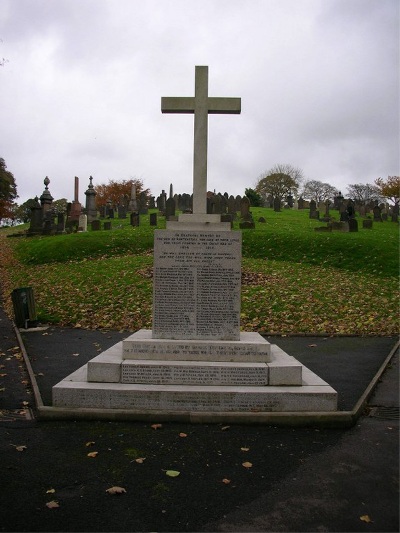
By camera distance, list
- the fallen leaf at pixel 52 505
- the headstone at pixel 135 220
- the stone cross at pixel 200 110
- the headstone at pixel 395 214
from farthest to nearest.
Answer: the headstone at pixel 395 214 < the headstone at pixel 135 220 < the stone cross at pixel 200 110 < the fallen leaf at pixel 52 505

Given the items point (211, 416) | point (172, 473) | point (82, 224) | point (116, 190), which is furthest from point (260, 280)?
point (116, 190)

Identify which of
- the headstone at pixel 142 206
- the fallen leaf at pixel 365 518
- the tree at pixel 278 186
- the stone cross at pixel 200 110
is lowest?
the fallen leaf at pixel 365 518

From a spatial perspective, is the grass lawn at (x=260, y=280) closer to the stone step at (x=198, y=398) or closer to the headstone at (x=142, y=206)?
the stone step at (x=198, y=398)

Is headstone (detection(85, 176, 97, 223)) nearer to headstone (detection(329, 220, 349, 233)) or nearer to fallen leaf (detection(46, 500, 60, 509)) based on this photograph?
headstone (detection(329, 220, 349, 233))

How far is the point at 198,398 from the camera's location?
5668mm

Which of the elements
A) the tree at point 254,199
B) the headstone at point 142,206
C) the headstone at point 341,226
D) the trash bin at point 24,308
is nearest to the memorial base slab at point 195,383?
the trash bin at point 24,308

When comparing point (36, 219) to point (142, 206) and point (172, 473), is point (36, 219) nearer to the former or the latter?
point (142, 206)

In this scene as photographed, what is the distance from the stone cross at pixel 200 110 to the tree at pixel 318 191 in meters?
72.8

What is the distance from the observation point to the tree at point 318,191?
77625 mm

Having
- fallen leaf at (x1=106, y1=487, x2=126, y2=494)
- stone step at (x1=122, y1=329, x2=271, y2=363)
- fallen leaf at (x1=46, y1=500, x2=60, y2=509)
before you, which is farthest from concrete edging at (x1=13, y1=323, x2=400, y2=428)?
fallen leaf at (x1=46, y1=500, x2=60, y2=509)

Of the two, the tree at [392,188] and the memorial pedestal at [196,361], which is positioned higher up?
the tree at [392,188]

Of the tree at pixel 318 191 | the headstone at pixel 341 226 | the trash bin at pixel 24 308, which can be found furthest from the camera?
the tree at pixel 318 191

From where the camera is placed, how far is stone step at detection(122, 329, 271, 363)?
6.16m

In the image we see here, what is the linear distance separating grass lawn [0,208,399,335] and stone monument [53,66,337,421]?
5269 millimetres
